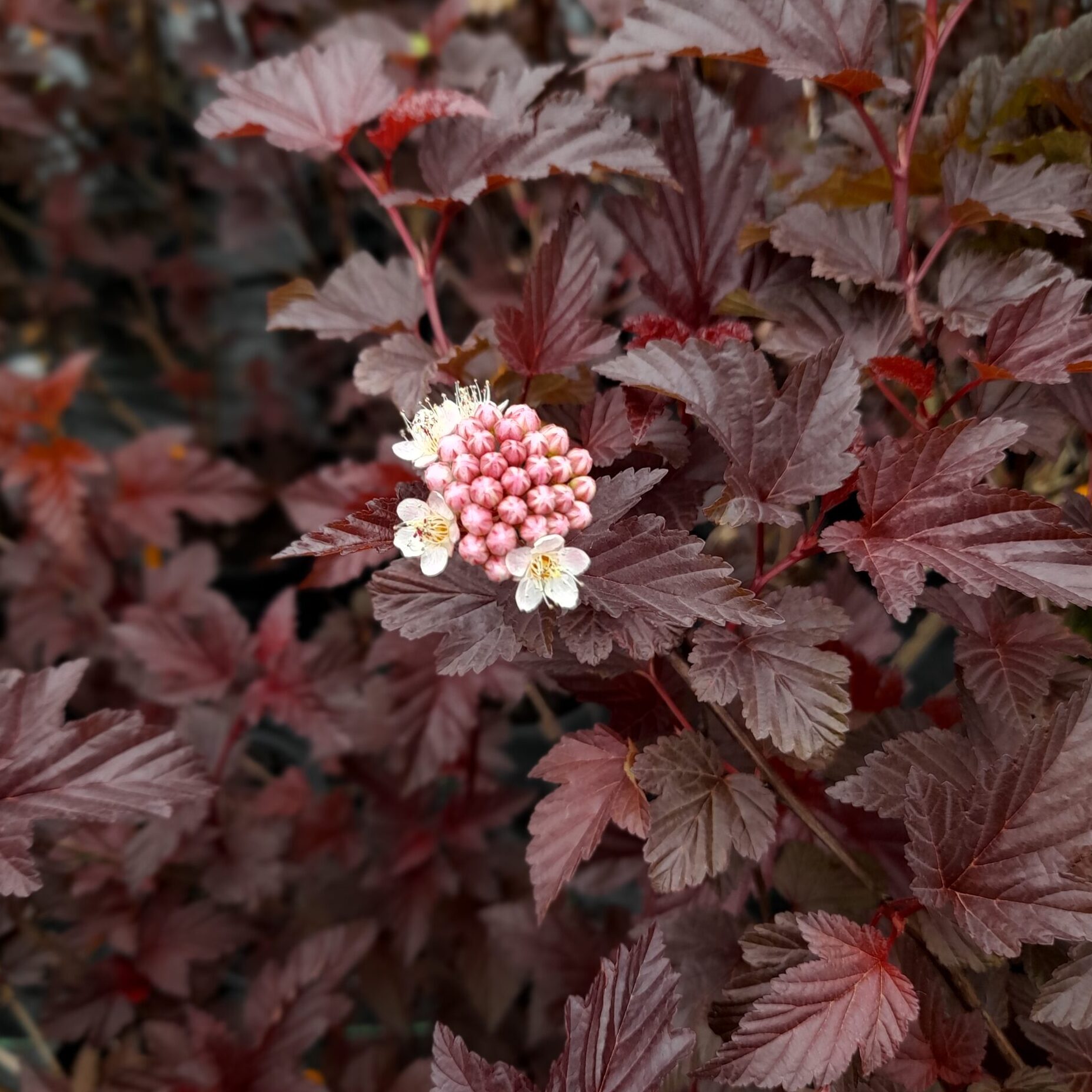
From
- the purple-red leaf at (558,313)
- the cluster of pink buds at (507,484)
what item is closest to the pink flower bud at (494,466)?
the cluster of pink buds at (507,484)

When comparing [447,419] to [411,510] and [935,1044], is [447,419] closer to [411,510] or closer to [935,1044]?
[411,510]

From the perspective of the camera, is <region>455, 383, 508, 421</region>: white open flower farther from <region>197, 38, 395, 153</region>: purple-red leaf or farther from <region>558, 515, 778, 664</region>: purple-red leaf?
<region>197, 38, 395, 153</region>: purple-red leaf

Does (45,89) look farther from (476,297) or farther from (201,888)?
(201,888)

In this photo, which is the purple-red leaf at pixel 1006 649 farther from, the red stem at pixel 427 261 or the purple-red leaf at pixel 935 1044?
the red stem at pixel 427 261

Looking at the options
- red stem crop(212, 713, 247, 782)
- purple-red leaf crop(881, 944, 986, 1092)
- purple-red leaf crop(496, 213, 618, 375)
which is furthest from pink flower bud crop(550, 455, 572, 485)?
red stem crop(212, 713, 247, 782)

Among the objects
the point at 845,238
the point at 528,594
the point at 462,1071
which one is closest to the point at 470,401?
the point at 528,594

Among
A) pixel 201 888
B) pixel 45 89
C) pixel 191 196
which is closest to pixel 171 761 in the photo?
pixel 201 888
